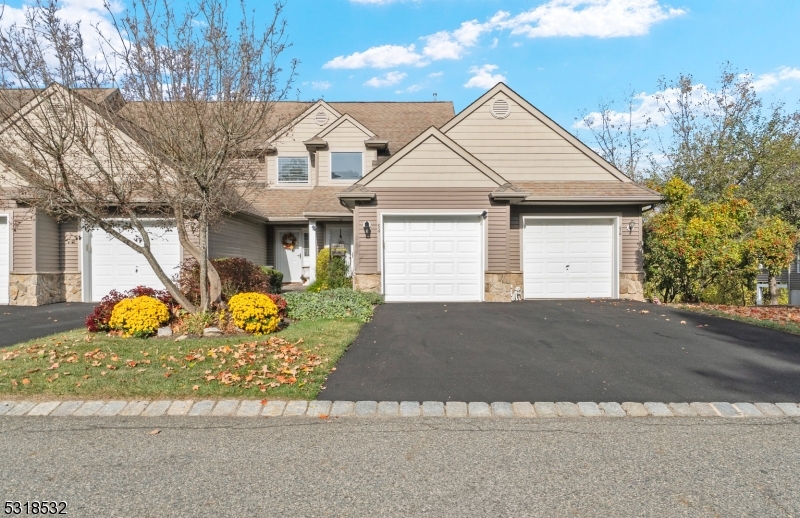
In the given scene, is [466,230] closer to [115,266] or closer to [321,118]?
[321,118]

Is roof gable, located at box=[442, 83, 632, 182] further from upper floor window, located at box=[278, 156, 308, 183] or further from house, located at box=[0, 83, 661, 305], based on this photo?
upper floor window, located at box=[278, 156, 308, 183]

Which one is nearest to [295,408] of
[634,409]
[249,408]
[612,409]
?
[249,408]

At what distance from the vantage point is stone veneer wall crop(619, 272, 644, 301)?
1374cm

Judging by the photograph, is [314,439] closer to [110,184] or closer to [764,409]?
[764,409]

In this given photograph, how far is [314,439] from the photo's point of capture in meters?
4.12

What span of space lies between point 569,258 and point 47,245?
14.7 meters

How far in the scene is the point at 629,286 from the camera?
13.8 meters

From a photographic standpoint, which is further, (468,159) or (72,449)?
(468,159)

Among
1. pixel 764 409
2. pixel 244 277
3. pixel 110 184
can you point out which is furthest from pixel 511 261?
pixel 110 184

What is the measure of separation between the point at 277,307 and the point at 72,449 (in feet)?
16.5

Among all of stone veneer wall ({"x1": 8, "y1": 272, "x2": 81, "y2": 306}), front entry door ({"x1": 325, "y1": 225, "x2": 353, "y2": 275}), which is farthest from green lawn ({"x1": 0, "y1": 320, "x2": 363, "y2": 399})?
front entry door ({"x1": 325, "y1": 225, "x2": 353, "y2": 275})

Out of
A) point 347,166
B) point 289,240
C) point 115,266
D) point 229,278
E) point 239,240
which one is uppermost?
point 347,166

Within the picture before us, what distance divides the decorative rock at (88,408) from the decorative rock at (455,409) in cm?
343

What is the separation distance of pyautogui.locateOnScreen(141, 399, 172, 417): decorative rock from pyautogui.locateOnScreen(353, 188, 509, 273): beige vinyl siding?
833 centimetres
